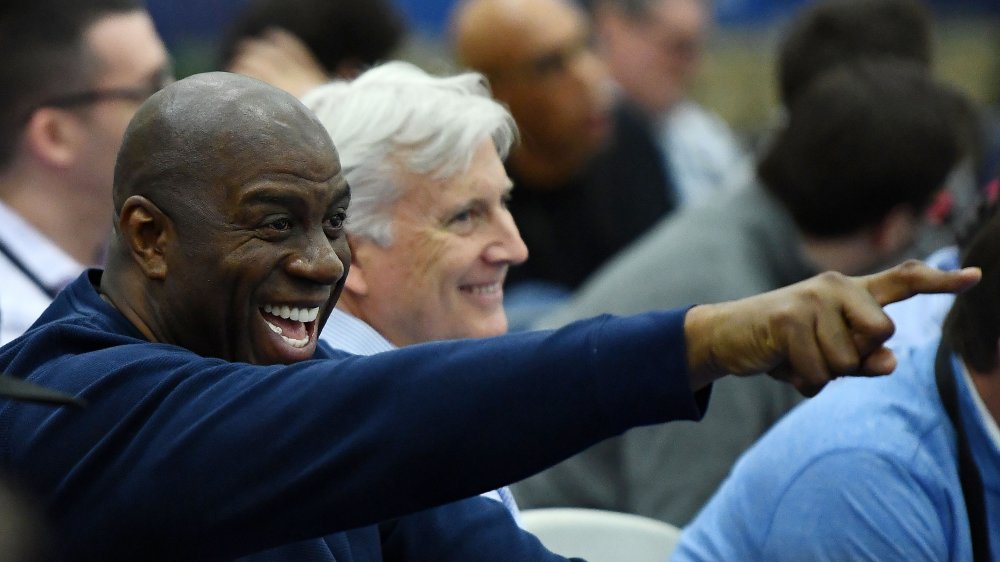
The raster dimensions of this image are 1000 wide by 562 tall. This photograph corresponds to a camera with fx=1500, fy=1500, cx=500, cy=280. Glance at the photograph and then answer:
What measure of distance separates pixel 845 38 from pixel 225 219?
3.50 meters

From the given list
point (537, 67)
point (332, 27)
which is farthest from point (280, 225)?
point (537, 67)

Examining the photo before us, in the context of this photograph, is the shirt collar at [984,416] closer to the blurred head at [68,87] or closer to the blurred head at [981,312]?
the blurred head at [981,312]

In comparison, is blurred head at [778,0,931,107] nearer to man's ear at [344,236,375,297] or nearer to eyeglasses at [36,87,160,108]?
eyeglasses at [36,87,160,108]

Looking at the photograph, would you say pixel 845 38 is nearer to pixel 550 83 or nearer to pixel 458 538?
pixel 550 83

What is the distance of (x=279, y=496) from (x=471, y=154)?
46.2 inches

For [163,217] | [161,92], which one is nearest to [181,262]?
[163,217]

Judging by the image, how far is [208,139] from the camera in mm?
1721

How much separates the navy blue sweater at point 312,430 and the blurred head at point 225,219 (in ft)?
0.45

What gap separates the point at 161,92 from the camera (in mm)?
1774

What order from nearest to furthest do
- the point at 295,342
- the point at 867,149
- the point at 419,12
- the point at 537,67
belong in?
the point at 295,342
the point at 867,149
the point at 537,67
the point at 419,12

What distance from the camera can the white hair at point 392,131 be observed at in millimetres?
2521

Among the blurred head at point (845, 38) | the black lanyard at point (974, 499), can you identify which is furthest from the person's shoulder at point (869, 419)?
the blurred head at point (845, 38)

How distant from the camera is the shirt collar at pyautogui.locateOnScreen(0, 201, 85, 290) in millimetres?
3092

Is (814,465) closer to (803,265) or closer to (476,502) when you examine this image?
(476,502)
